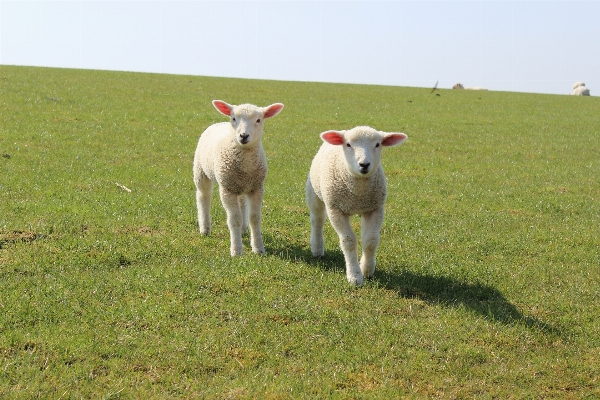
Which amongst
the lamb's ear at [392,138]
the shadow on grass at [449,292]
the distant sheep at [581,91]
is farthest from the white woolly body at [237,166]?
the distant sheep at [581,91]

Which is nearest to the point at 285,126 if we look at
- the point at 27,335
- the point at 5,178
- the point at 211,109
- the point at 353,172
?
the point at 211,109

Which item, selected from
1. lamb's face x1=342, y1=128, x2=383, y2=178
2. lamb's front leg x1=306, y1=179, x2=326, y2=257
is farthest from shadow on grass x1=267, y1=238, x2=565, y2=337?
lamb's face x1=342, y1=128, x2=383, y2=178

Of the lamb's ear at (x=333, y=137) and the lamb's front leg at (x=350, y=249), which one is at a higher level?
the lamb's ear at (x=333, y=137)

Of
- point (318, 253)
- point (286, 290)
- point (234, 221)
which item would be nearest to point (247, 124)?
point (234, 221)

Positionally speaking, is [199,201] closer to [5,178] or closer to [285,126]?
[5,178]

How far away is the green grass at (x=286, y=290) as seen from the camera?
5777mm

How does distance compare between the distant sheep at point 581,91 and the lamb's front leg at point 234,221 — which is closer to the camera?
the lamb's front leg at point 234,221

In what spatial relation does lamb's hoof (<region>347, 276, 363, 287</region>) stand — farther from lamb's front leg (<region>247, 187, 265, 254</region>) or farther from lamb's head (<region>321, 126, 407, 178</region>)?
lamb's front leg (<region>247, 187, 265, 254</region>)

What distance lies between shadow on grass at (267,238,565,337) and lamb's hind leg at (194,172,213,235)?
1622mm

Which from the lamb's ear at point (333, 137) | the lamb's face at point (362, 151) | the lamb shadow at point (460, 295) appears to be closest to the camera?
the lamb shadow at point (460, 295)

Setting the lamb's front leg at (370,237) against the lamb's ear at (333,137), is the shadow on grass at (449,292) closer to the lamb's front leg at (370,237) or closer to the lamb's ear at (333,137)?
the lamb's front leg at (370,237)

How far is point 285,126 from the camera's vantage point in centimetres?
2458

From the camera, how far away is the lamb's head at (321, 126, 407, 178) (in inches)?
292

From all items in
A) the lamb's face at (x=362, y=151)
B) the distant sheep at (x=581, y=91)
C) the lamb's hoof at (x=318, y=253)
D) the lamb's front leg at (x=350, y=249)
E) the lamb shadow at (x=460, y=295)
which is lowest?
the lamb shadow at (x=460, y=295)
